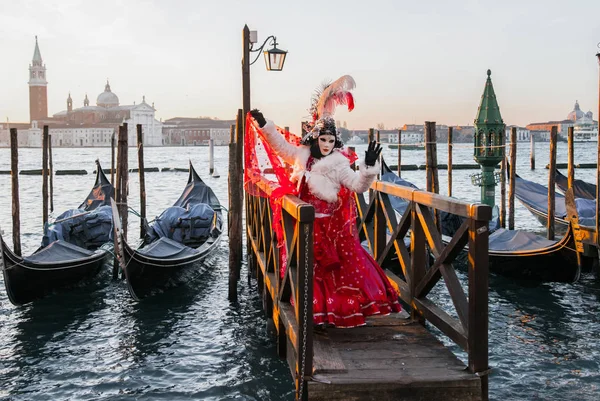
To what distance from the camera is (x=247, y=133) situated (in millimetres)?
4566

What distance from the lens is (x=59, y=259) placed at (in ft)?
21.7

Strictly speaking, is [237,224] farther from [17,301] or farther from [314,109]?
[314,109]

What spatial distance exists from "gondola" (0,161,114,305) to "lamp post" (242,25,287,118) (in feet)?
7.56

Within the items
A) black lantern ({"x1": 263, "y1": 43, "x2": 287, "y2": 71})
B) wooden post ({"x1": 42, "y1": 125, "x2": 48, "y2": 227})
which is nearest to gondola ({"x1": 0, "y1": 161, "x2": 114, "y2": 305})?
wooden post ({"x1": 42, "y1": 125, "x2": 48, "y2": 227})

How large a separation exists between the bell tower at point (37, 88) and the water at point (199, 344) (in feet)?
384

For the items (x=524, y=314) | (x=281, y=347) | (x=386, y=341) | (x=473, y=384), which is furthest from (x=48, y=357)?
(x=524, y=314)

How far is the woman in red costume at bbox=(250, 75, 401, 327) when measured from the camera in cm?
331

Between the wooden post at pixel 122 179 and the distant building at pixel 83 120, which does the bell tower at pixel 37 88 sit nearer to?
the distant building at pixel 83 120

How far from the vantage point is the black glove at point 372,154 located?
3.29m

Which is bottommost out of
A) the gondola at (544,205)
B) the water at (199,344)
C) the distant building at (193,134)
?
the water at (199,344)

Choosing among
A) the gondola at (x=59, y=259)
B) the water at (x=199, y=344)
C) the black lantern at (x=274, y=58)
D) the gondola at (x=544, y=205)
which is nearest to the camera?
the water at (x=199, y=344)

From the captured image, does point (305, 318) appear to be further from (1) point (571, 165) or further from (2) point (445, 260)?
(1) point (571, 165)

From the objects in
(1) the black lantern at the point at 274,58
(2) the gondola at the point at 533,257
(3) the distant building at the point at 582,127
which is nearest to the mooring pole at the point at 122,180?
(1) the black lantern at the point at 274,58

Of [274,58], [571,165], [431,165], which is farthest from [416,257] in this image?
[571,165]
